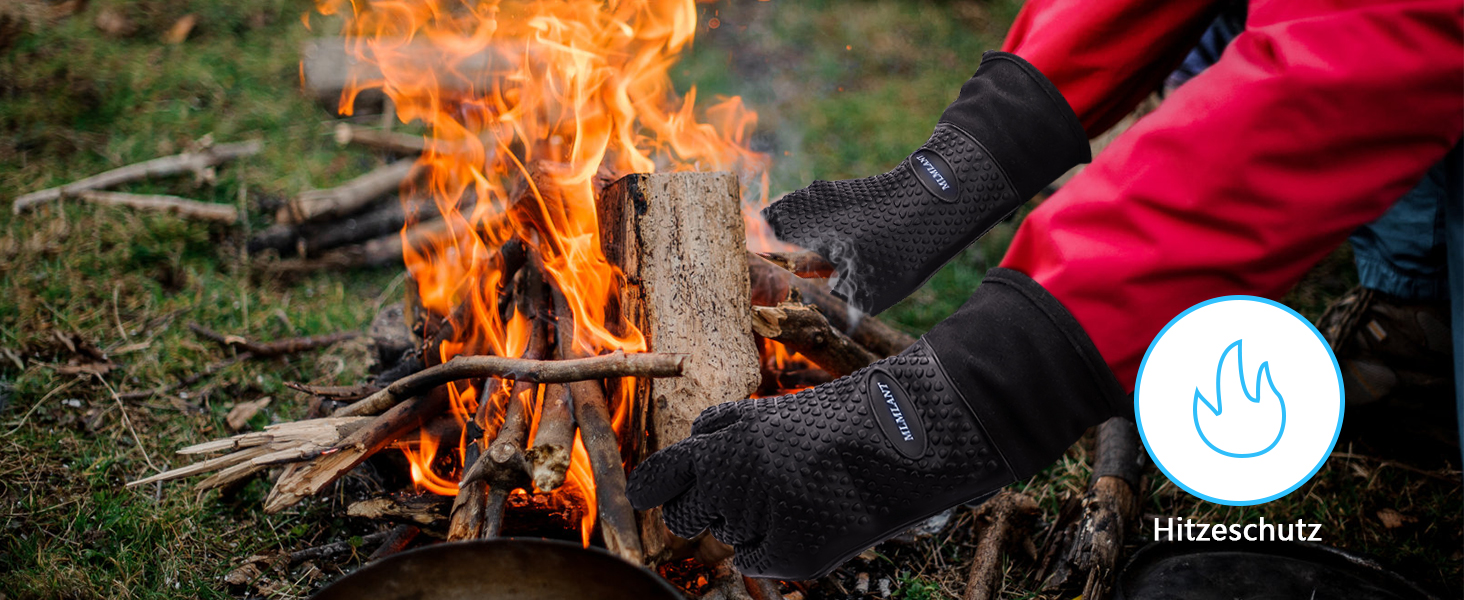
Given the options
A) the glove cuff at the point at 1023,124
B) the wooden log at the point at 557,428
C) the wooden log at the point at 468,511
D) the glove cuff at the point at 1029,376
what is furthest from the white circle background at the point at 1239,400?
the wooden log at the point at 468,511

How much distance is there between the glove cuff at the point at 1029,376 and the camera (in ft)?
5.25

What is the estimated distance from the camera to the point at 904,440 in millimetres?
1647

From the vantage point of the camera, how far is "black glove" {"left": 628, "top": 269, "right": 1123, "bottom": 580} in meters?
1.61

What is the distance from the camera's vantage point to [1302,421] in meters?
2.01

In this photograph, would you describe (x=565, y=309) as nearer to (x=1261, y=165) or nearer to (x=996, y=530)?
(x=996, y=530)

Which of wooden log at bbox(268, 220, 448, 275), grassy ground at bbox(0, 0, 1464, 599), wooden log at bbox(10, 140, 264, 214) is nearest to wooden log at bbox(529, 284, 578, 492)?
grassy ground at bbox(0, 0, 1464, 599)

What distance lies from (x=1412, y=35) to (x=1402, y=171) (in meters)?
0.26

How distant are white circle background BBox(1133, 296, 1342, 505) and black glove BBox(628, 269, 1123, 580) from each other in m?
0.37

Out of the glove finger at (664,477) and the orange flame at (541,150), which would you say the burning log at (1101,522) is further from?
the orange flame at (541,150)

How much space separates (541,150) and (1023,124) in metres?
1.36

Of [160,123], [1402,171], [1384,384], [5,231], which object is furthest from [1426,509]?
[160,123]

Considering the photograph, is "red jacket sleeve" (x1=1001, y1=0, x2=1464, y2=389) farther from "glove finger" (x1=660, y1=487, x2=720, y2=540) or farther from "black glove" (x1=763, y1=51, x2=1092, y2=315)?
"glove finger" (x1=660, y1=487, x2=720, y2=540)

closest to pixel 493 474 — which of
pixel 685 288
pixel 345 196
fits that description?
pixel 685 288

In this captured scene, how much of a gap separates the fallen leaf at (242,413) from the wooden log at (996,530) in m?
2.32
